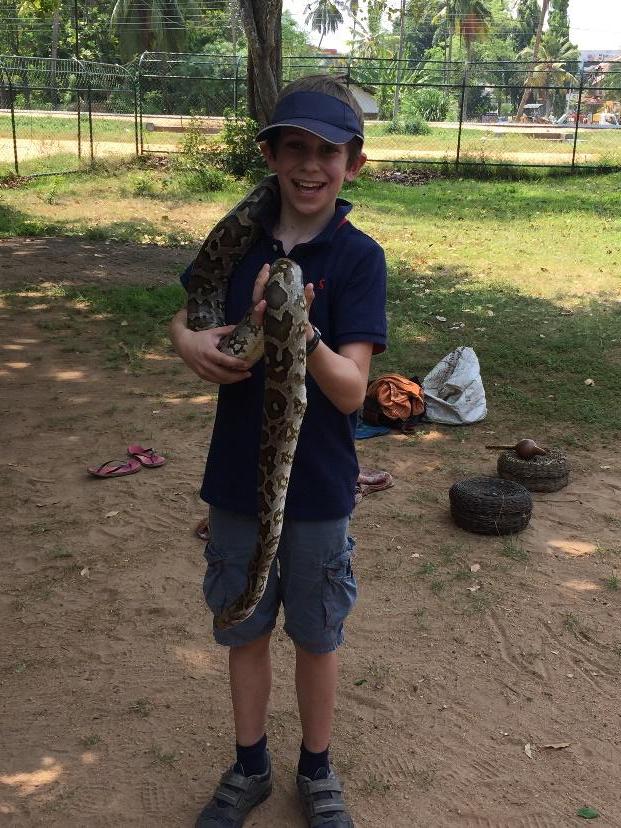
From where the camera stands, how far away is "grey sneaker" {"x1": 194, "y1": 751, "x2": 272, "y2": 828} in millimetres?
3166

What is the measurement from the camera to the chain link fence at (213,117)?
23875mm

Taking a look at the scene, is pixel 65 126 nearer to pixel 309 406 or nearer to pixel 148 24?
pixel 148 24

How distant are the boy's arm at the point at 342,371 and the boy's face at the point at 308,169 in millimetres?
463

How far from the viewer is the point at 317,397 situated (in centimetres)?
280

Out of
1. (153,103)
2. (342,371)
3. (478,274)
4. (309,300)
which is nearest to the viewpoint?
(309,300)

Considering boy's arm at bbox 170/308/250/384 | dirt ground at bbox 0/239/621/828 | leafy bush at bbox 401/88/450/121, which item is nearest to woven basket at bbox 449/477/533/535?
dirt ground at bbox 0/239/621/828

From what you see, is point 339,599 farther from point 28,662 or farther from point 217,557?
point 28,662

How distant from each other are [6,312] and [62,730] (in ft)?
24.8

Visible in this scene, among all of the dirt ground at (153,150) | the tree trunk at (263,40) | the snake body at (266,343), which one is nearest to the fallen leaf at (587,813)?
the snake body at (266,343)

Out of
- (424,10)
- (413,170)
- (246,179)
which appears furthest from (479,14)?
(246,179)

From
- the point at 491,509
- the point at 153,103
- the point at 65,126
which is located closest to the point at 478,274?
the point at 491,509

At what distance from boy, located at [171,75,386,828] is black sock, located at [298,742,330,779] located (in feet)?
0.43

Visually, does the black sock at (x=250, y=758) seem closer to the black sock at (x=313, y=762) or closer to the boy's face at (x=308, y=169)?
the black sock at (x=313, y=762)

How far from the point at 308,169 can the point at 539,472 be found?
4122mm
